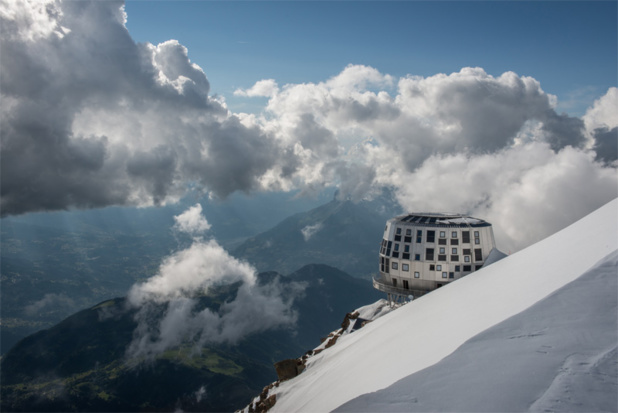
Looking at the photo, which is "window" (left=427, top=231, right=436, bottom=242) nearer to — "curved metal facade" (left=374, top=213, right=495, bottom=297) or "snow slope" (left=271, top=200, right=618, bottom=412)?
"curved metal facade" (left=374, top=213, right=495, bottom=297)

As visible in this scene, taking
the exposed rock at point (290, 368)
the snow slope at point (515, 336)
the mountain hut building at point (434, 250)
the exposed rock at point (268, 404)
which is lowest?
the exposed rock at point (268, 404)

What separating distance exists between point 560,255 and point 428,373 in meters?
13.6

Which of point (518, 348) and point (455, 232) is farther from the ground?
point (455, 232)

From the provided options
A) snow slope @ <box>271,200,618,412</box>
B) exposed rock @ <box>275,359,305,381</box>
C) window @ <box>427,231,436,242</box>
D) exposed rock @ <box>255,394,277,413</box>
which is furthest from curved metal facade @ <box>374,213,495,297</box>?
snow slope @ <box>271,200,618,412</box>

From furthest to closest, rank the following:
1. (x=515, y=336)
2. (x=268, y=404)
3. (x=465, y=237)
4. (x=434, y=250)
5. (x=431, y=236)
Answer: (x=431, y=236), (x=465, y=237), (x=434, y=250), (x=268, y=404), (x=515, y=336)

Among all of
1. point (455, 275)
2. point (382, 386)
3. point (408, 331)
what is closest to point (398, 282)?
point (455, 275)

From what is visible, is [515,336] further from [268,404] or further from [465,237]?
[465,237]

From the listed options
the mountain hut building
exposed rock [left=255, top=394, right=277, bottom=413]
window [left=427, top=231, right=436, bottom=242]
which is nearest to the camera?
exposed rock [left=255, top=394, right=277, bottom=413]

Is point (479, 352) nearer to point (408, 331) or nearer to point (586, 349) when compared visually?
point (586, 349)

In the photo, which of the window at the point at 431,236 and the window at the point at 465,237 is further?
the window at the point at 431,236

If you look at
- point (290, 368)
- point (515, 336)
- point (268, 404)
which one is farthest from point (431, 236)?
point (515, 336)

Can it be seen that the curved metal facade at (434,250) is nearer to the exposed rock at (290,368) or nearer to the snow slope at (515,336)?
the exposed rock at (290,368)

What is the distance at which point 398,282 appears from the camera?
7675 cm

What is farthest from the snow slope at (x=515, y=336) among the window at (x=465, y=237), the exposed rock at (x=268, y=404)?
the window at (x=465, y=237)
